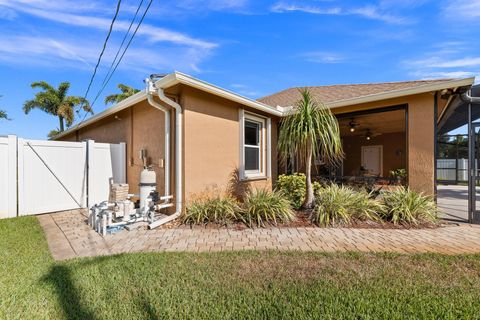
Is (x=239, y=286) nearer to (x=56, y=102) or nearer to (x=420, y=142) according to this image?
(x=420, y=142)

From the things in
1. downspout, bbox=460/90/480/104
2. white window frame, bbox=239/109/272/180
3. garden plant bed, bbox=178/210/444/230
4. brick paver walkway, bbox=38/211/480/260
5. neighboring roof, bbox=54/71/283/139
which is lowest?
brick paver walkway, bbox=38/211/480/260

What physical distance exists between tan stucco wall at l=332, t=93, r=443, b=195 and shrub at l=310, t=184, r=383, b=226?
1337mm

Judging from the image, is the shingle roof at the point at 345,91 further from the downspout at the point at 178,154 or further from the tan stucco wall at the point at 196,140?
the downspout at the point at 178,154

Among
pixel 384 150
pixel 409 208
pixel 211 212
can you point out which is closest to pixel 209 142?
pixel 211 212

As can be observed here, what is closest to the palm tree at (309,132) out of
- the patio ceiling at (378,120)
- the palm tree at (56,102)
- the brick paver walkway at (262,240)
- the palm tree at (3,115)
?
the brick paver walkway at (262,240)

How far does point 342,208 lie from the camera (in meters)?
5.48

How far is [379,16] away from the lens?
244 inches

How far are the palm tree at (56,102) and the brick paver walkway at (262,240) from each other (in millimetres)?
17652

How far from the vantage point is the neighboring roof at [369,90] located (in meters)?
5.48

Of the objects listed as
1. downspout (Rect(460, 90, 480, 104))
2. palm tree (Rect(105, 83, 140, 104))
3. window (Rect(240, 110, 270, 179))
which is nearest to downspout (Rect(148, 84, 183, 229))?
window (Rect(240, 110, 270, 179))

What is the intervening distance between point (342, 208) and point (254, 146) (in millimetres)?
3396

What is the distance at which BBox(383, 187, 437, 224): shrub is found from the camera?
537cm

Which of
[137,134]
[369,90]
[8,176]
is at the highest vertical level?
[369,90]

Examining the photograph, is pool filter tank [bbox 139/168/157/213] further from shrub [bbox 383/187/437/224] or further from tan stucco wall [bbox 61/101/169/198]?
shrub [bbox 383/187/437/224]
